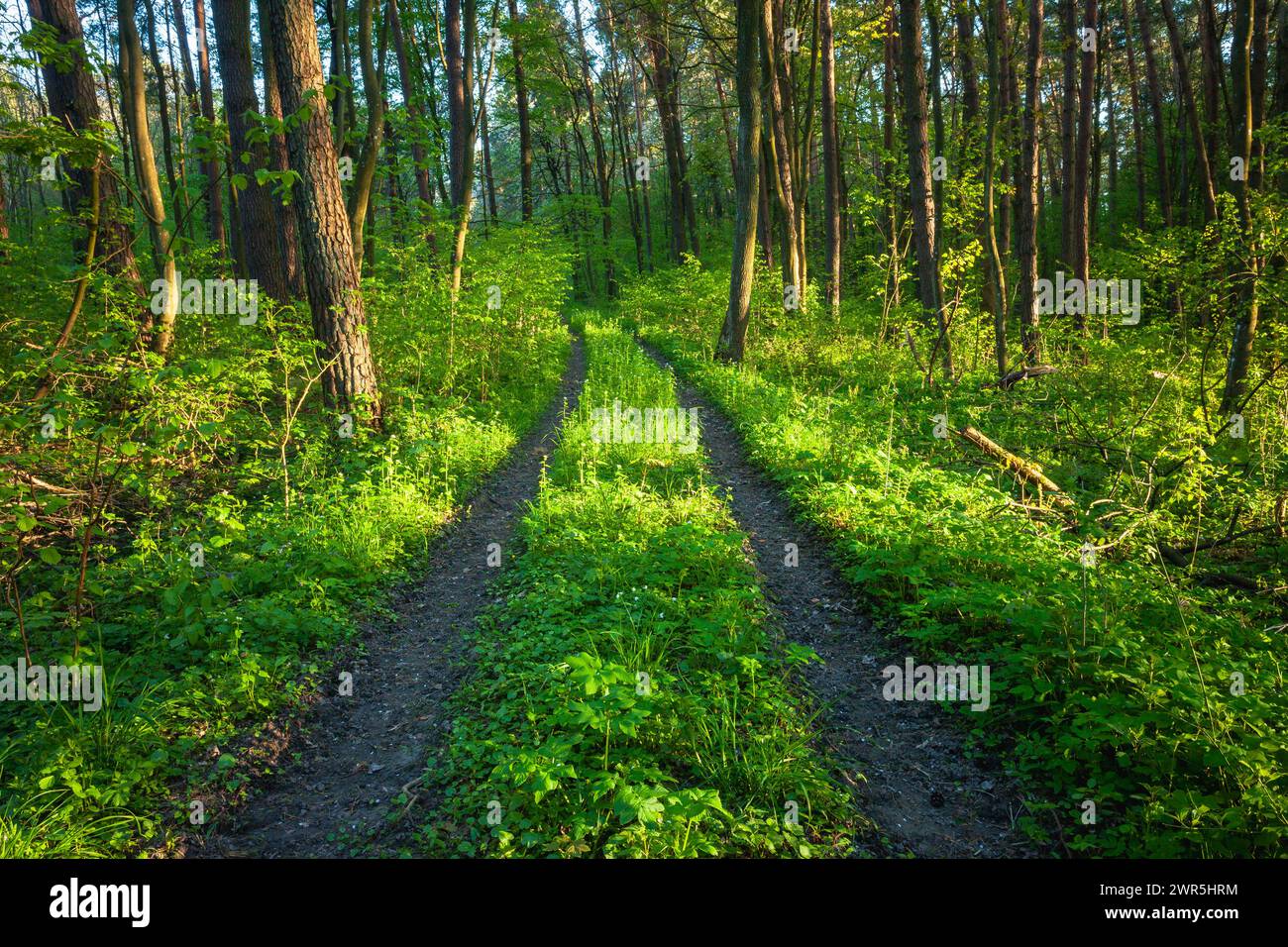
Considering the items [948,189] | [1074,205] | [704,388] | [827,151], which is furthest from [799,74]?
[704,388]

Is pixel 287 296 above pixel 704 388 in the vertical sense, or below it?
above

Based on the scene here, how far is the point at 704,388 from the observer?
13.2m

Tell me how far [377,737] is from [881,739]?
2.86m

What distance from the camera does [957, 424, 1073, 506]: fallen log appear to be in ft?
20.5

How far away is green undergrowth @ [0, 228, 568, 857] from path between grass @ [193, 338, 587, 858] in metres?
0.21

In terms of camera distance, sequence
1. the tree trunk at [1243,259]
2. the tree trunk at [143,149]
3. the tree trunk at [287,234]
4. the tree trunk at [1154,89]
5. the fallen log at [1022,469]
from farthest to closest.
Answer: the tree trunk at [1154,89]
the tree trunk at [287,234]
the tree trunk at [143,149]
the fallen log at [1022,469]
the tree trunk at [1243,259]

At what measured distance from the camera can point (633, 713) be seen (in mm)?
3105

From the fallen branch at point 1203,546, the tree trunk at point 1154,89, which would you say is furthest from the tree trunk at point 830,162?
the fallen branch at point 1203,546

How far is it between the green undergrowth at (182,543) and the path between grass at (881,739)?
124 inches

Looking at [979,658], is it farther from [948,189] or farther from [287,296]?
[948,189]

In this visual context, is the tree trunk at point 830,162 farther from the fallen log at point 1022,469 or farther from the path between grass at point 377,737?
the path between grass at point 377,737

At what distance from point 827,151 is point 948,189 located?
3812mm

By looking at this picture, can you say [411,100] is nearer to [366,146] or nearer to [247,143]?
[366,146]

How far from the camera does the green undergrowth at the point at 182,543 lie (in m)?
3.15
